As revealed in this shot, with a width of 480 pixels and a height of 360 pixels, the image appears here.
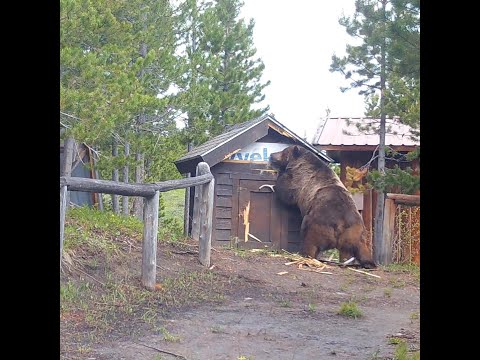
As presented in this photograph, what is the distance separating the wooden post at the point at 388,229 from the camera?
8469 mm

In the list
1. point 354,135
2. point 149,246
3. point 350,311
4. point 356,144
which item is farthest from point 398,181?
point 356,144

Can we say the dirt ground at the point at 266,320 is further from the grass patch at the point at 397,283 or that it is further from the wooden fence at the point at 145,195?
the wooden fence at the point at 145,195

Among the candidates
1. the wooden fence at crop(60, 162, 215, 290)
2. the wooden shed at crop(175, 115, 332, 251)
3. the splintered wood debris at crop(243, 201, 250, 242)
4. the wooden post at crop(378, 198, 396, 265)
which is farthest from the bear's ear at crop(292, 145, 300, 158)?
the wooden fence at crop(60, 162, 215, 290)

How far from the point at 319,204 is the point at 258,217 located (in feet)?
5.33

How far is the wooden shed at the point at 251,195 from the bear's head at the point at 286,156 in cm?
30

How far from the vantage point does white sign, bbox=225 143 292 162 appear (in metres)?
10.8

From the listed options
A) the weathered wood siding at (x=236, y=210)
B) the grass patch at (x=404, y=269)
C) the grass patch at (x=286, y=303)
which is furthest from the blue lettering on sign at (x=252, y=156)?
the grass patch at (x=286, y=303)

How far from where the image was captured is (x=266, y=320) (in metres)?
4.86

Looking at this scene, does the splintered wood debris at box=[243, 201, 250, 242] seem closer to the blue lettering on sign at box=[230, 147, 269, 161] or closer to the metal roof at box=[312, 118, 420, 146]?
the blue lettering on sign at box=[230, 147, 269, 161]

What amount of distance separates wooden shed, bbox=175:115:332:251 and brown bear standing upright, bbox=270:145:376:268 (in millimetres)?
354
